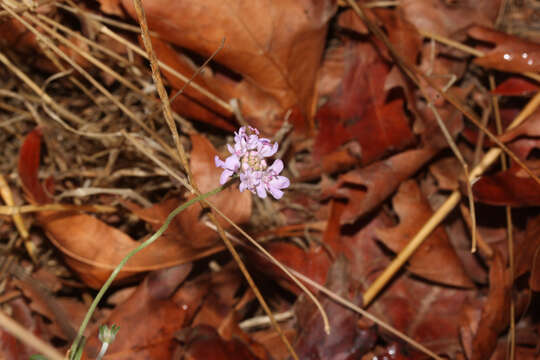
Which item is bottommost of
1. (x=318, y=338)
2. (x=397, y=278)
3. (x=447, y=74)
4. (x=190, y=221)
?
(x=318, y=338)

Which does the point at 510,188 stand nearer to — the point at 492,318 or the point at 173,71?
the point at 492,318

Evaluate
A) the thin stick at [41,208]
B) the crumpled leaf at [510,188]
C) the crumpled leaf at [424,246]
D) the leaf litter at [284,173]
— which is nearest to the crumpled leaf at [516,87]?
the leaf litter at [284,173]

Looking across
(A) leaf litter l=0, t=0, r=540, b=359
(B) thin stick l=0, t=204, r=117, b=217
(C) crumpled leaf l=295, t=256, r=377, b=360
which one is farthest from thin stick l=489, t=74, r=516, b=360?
(B) thin stick l=0, t=204, r=117, b=217

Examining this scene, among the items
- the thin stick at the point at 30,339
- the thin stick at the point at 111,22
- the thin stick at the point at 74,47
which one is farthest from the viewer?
the thin stick at the point at 111,22

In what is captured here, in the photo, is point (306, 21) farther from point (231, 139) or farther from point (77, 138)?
point (77, 138)

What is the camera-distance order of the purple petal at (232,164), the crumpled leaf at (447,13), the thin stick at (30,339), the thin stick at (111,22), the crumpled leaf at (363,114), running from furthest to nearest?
the crumpled leaf at (447,13) < the crumpled leaf at (363,114) < the thin stick at (111,22) < the purple petal at (232,164) < the thin stick at (30,339)

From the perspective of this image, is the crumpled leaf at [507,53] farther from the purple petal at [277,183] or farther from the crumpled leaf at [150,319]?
the crumpled leaf at [150,319]

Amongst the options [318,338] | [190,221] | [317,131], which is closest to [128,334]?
[190,221]
